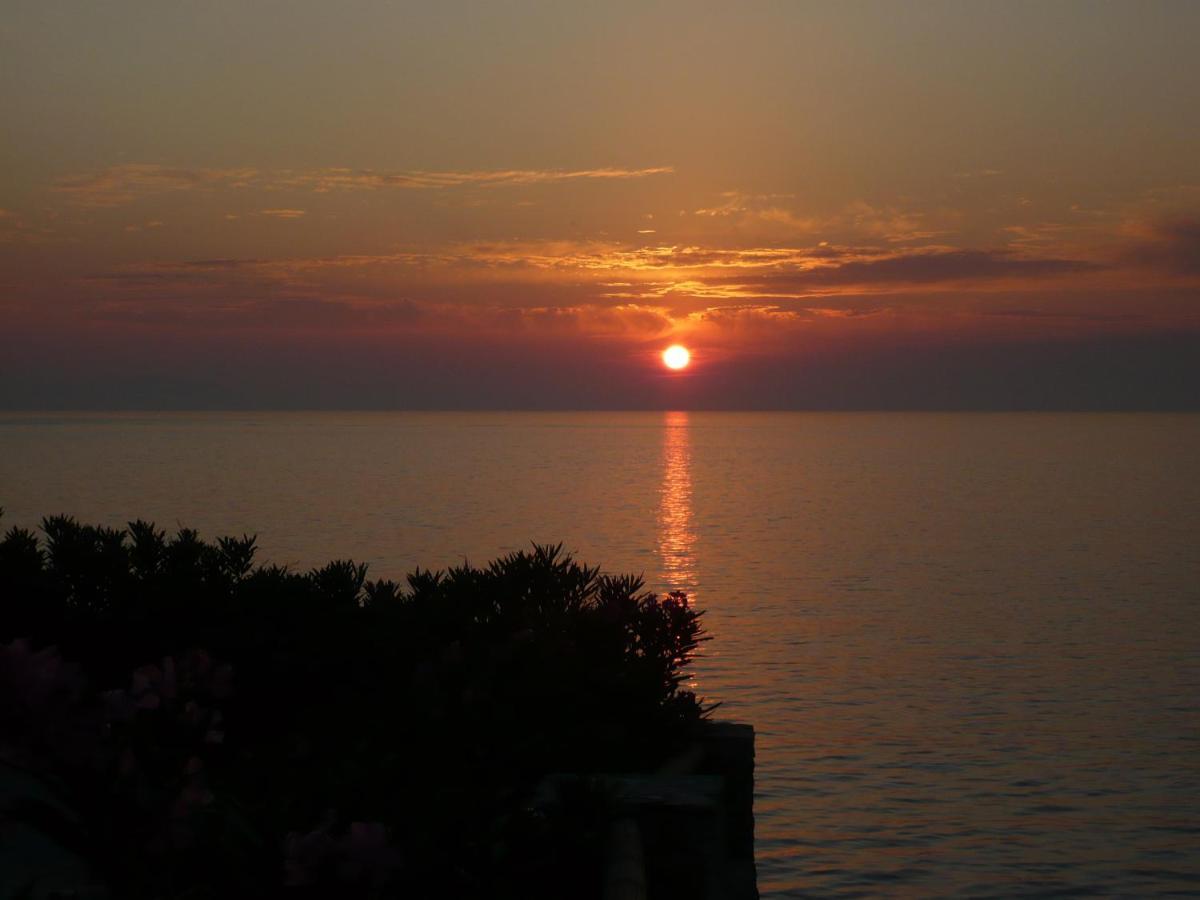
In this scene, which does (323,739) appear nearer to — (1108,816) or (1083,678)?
(1108,816)

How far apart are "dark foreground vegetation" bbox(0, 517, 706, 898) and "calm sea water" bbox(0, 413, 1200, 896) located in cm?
577

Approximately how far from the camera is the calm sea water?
51.9 ft

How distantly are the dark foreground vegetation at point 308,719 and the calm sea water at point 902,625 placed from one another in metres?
5.77

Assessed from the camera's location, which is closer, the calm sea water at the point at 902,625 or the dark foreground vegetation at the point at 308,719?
the dark foreground vegetation at the point at 308,719

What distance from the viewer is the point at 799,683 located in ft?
82.0

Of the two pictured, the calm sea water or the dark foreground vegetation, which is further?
the calm sea water

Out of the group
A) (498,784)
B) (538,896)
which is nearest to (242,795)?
(498,784)

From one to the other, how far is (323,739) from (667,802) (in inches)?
142

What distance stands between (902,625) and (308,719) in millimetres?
25495

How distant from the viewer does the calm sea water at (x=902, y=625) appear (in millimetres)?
15828

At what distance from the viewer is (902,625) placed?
33.1 metres

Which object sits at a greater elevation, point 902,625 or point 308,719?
point 902,625

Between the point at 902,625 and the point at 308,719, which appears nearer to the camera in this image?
the point at 308,719

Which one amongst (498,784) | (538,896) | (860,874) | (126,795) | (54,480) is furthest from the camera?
(54,480)
